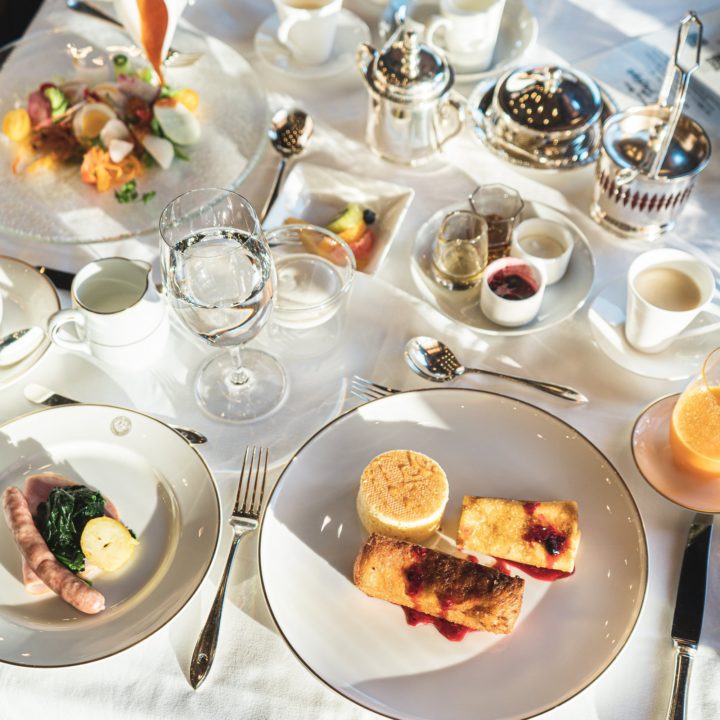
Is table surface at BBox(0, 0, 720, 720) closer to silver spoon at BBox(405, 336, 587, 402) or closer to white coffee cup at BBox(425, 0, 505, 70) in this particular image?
silver spoon at BBox(405, 336, 587, 402)

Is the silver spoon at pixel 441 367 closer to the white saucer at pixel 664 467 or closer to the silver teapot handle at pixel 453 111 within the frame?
the white saucer at pixel 664 467

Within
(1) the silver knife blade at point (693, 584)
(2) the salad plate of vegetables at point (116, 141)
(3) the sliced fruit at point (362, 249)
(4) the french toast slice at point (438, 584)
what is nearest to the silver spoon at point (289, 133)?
(2) the salad plate of vegetables at point (116, 141)

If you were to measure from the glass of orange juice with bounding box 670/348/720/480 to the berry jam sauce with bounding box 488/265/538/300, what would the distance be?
11.7 inches

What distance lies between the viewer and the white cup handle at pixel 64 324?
1188mm

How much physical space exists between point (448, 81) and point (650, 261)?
0.52 metres

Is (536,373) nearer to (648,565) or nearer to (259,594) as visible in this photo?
(648,565)

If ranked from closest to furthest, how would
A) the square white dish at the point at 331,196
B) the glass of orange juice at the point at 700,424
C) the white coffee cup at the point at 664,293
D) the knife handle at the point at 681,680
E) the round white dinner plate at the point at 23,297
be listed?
1. the knife handle at the point at 681,680
2. the glass of orange juice at the point at 700,424
3. the white coffee cup at the point at 664,293
4. the round white dinner plate at the point at 23,297
5. the square white dish at the point at 331,196

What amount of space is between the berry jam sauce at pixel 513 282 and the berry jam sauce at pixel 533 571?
0.43 m

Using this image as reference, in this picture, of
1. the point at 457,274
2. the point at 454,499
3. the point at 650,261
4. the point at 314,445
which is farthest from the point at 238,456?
the point at 650,261

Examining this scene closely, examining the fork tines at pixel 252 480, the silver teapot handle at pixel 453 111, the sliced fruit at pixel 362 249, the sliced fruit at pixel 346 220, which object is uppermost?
the silver teapot handle at pixel 453 111

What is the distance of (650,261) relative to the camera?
49.9 inches

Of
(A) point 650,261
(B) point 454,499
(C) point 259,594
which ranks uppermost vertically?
(A) point 650,261

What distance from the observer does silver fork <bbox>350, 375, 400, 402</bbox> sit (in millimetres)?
1249

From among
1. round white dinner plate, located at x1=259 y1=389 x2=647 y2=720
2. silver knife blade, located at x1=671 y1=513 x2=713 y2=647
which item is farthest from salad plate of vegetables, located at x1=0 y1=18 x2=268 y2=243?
silver knife blade, located at x1=671 y1=513 x2=713 y2=647
